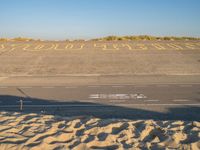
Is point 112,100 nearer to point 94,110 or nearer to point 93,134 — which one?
point 94,110

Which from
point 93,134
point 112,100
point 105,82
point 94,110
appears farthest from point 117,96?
point 93,134

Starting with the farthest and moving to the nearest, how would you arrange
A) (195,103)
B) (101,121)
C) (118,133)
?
(195,103), (101,121), (118,133)

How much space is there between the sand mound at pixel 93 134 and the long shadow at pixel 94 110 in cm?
281

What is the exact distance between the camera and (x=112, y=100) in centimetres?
1587

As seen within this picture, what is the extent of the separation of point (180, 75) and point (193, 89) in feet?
19.0

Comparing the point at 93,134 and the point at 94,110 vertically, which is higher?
the point at 93,134

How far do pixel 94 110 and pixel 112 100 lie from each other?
213cm

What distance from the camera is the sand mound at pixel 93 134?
24.9 feet

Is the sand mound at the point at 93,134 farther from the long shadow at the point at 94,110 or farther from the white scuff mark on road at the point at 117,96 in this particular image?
the white scuff mark on road at the point at 117,96

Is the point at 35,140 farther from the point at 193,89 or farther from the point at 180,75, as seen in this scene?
the point at 180,75

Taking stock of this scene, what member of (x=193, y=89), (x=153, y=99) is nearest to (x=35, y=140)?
(x=153, y=99)

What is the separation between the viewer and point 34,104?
15320 millimetres

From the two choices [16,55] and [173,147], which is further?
[16,55]

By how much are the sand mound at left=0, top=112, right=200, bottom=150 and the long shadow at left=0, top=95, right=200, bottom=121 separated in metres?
2.81
